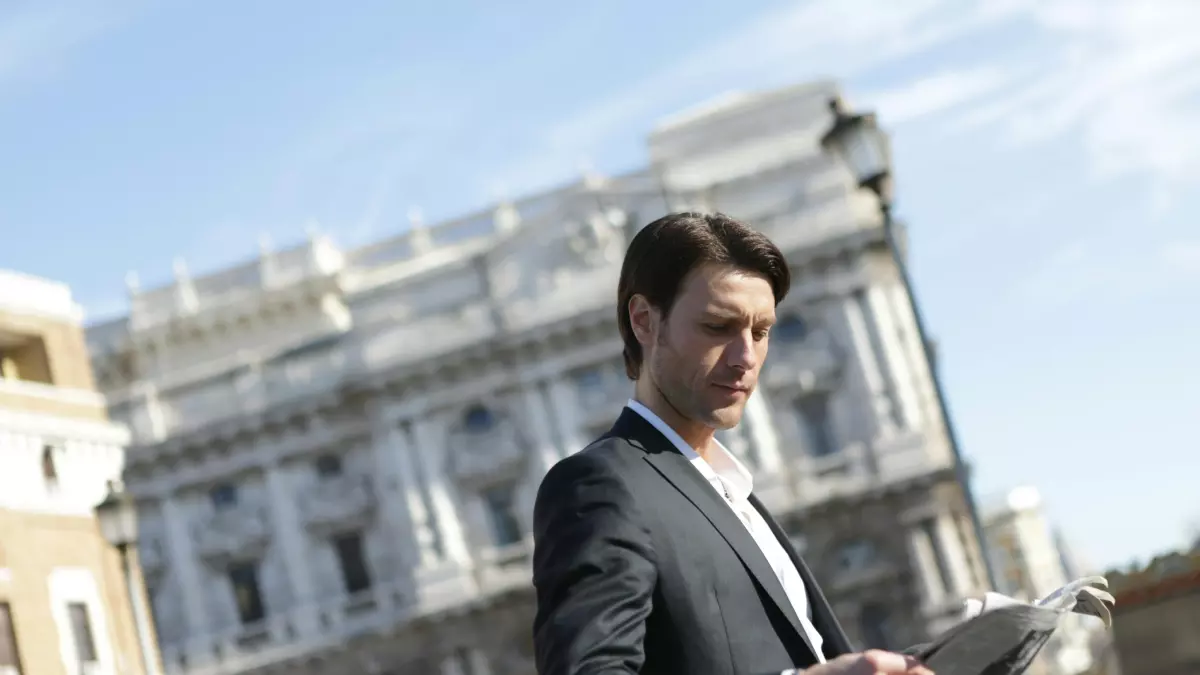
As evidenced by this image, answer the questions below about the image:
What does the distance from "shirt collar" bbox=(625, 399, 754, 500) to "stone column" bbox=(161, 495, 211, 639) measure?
1751 inches

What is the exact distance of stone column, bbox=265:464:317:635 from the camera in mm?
45750

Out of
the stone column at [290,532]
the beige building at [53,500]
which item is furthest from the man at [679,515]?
the stone column at [290,532]

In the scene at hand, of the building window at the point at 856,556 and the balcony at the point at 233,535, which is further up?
the balcony at the point at 233,535

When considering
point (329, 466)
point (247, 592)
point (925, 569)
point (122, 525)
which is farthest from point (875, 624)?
point (122, 525)

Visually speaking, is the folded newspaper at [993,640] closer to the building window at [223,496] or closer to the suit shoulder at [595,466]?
the suit shoulder at [595,466]

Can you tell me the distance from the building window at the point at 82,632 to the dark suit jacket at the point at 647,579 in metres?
24.0

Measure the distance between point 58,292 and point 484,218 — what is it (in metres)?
19.1

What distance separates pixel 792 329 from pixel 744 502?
1611 inches

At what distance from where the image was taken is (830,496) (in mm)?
41906

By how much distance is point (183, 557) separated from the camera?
152 ft

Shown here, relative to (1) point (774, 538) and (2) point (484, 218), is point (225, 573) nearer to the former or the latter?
(2) point (484, 218)

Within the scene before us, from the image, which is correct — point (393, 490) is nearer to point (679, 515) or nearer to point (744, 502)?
point (744, 502)

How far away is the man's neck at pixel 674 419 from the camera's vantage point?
3.06 meters

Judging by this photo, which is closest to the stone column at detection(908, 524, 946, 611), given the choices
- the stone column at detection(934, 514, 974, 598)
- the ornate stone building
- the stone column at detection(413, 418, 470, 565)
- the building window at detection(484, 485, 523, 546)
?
the ornate stone building
